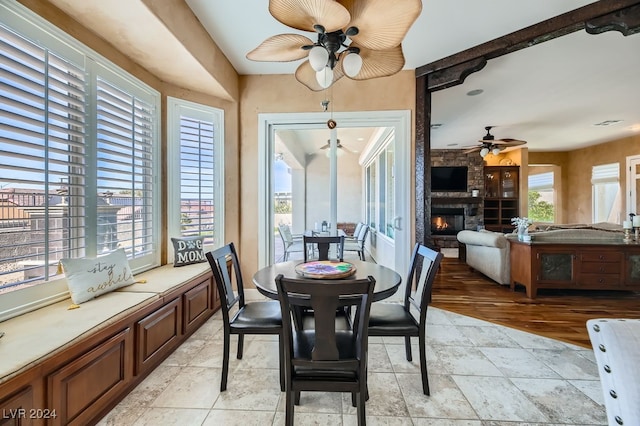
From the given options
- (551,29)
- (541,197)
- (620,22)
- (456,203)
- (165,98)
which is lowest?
(456,203)

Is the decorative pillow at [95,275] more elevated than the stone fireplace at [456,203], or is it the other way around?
the stone fireplace at [456,203]

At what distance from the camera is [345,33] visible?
168 centimetres

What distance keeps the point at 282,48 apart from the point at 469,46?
2.25 meters

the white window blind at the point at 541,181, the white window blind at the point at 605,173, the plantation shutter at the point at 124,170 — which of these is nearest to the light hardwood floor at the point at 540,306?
the plantation shutter at the point at 124,170

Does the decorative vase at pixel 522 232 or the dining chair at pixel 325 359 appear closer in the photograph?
the dining chair at pixel 325 359

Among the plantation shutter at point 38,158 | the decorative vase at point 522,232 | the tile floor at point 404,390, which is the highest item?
the plantation shutter at point 38,158

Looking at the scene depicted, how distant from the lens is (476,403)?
5.80 ft

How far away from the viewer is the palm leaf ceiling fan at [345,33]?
145 centimetres

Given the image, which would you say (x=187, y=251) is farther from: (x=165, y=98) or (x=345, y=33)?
(x=345, y=33)

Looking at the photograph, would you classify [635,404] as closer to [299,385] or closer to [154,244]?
[299,385]

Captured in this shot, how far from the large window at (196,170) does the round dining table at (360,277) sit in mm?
1526

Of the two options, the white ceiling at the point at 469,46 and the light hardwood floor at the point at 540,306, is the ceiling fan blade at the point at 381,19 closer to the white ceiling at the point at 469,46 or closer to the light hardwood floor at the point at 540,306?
the white ceiling at the point at 469,46

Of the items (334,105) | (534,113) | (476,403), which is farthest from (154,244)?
(534,113)

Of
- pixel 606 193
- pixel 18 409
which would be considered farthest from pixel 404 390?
pixel 606 193
